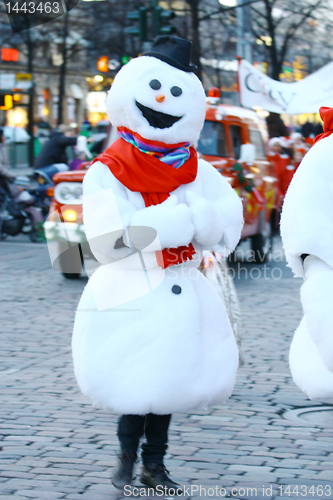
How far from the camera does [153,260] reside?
11.7 feet

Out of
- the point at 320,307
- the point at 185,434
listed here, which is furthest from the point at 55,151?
the point at 320,307

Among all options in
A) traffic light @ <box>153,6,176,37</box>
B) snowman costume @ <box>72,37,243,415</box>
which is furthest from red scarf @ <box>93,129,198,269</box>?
traffic light @ <box>153,6,176,37</box>

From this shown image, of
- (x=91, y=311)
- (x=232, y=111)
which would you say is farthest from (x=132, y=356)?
(x=232, y=111)

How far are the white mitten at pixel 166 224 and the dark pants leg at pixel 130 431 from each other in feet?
2.71

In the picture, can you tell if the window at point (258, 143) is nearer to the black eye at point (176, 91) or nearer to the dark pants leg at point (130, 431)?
the black eye at point (176, 91)

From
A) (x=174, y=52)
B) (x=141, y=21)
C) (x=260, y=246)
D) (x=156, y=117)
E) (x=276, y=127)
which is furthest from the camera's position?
(x=276, y=127)

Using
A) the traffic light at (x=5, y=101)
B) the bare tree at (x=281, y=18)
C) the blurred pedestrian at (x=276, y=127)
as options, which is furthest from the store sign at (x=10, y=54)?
the blurred pedestrian at (x=276, y=127)

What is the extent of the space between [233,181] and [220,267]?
4964 millimetres

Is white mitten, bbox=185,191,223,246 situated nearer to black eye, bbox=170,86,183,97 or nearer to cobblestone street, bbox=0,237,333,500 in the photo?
black eye, bbox=170,86,183,97

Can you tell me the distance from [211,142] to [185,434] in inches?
261

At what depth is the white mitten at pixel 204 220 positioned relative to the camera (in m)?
3.57

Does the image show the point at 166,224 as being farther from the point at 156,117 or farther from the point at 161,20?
the point at 161,20

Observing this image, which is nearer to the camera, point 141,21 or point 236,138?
point 236,138

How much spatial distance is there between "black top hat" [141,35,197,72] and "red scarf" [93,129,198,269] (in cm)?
A: 42
